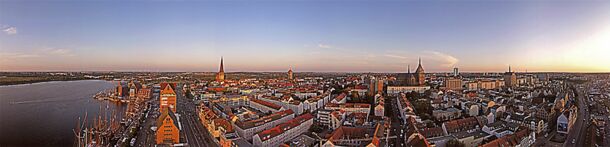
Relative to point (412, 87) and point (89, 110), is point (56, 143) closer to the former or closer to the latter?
point (89, 110)

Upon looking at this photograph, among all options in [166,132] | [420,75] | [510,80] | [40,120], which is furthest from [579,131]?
[510,80]

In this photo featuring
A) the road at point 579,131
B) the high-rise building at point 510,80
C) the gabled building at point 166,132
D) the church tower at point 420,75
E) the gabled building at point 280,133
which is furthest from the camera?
the high-rise building at point 510,80

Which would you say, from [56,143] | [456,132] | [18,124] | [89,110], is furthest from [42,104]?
[456,132]

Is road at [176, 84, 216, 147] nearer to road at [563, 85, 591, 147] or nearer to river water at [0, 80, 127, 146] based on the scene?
river water at [0, 80, 127, 146]

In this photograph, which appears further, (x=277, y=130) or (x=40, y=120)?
(x=40, y=120)

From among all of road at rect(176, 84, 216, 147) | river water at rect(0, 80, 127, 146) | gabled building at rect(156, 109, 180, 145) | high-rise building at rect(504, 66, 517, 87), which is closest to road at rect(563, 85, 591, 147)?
road at rect(176, 84, 216, 147)

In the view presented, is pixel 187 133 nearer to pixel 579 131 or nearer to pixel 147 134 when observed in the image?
pixel 147 134

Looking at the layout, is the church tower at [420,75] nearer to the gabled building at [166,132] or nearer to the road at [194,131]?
the road at [194,131]

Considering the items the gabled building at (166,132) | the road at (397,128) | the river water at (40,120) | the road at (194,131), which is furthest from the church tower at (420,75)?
the gabled building at (166,132)

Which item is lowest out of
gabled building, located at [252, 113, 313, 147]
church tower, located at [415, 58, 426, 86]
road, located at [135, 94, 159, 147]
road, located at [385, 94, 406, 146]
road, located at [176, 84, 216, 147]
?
road, located at [135, 94, 159, 147]

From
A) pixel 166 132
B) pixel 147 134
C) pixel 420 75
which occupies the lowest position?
pixel 147 134

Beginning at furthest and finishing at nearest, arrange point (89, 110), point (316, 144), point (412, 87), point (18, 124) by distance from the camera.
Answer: point (412, 87), point (89, 110), point (18, 124), point (316, 144)
